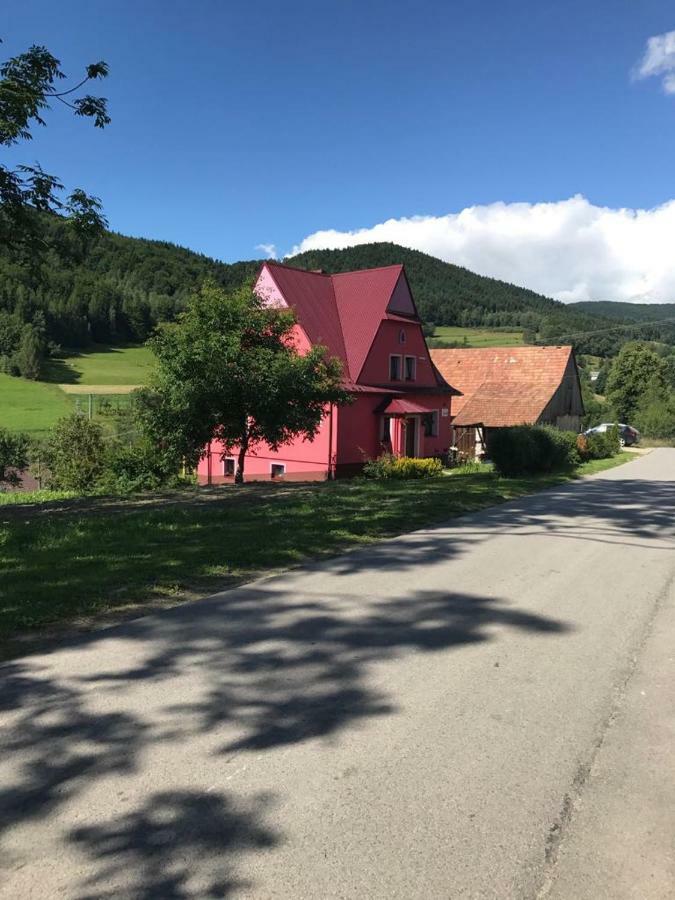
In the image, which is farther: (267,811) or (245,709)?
(245,709)

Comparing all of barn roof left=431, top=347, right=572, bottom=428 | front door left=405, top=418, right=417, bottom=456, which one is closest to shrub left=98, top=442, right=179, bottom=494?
front door left=405, top=418, right=417, bottom=456

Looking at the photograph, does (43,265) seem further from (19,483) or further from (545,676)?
(19,483)

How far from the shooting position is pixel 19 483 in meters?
34.6

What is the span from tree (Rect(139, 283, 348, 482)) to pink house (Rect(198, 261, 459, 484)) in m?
8.03

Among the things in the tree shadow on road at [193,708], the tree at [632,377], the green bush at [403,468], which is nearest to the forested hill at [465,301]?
the tree at [632,377]

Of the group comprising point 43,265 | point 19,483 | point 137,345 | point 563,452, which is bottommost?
point 19,483

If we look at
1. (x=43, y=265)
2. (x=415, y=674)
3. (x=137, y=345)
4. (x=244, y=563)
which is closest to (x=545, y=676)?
(x=415, y=674)

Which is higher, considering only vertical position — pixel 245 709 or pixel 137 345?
pixel 137 345

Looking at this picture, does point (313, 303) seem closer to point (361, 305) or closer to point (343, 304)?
point (343, 304)

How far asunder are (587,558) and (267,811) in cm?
634

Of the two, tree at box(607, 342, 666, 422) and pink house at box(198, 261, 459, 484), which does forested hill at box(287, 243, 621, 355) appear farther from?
pink house at box(198, 261, 459, 484)

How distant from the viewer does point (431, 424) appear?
3262 centimetres

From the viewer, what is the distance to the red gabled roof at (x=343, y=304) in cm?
2841

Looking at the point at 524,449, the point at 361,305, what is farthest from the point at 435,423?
the point at 524,449
